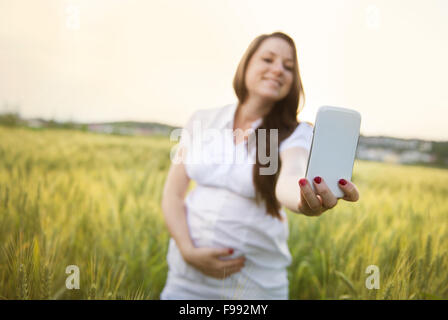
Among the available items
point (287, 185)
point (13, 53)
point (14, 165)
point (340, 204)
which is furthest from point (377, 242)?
point (13, 53)

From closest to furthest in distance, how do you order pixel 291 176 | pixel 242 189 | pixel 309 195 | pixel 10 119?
pixel 309 195
pixel 291 176
pixel 242 189
pixel 10 119

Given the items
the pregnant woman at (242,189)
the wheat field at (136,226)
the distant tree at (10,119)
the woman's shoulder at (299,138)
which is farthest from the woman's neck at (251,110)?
the distant tree at (10,119)

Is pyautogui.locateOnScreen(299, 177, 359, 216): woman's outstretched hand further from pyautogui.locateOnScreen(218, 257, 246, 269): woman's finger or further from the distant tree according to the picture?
the distant tree

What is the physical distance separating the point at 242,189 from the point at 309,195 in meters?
0.27

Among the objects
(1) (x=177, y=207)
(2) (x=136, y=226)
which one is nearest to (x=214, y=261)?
(1) (x=177, y=207)

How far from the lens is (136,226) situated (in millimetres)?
994

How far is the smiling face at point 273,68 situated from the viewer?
78cm

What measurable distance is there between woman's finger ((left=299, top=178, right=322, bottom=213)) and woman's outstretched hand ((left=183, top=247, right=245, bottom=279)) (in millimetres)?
333

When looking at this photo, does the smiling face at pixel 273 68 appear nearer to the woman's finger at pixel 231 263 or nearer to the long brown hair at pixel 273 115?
the long brown hair at pixel 273 115

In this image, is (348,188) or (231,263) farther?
(231,263)

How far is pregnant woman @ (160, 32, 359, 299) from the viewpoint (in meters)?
0.79

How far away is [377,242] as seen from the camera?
915mm

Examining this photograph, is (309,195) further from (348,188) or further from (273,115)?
(273,115)
